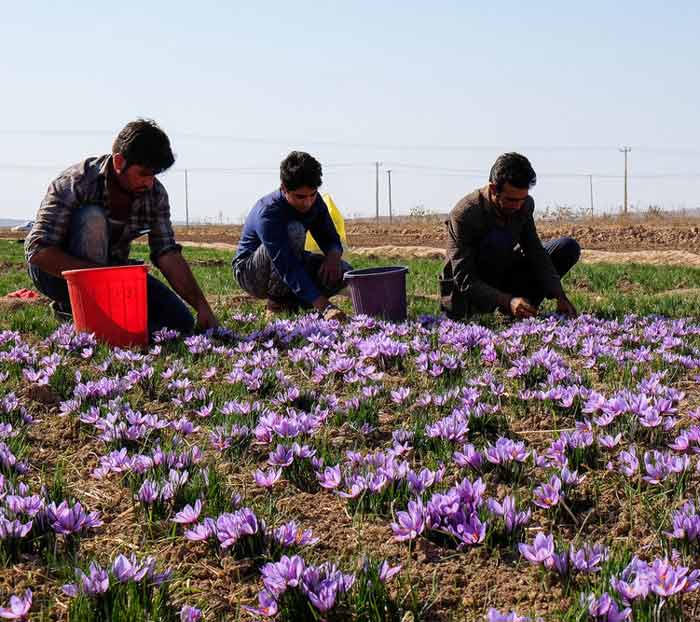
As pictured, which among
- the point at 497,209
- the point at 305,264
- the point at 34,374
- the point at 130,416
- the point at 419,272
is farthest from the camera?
the point at 419,272

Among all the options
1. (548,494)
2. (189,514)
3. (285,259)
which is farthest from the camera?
(285,259)

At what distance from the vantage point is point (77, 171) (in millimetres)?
5047

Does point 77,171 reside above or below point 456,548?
above

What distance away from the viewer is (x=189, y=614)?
1671 millimetres

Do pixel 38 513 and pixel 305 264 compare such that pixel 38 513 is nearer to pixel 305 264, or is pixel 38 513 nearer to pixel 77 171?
pixel 77 171

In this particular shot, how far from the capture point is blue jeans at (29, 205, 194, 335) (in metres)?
4.97

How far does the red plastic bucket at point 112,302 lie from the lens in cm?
457

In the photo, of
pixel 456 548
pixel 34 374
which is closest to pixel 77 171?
pixel 34 374

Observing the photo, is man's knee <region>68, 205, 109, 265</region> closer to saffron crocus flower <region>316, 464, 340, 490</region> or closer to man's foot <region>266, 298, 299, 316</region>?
man's foot <region>266, 298, 299, 316</region>

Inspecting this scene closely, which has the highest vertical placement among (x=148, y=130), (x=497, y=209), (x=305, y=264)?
(x=148, y=130)

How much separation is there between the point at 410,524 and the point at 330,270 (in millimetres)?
4390

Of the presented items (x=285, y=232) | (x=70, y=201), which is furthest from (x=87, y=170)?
(x=285, y=232)

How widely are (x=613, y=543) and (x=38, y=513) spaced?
1626 mm

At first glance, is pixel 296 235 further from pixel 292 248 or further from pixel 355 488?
pixel 355 488
